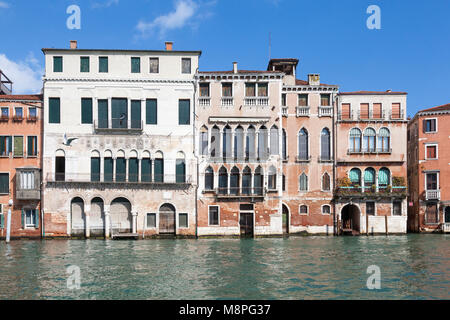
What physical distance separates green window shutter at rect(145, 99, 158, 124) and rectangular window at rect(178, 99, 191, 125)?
65.0 inches

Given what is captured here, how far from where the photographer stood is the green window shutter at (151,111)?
32.5m

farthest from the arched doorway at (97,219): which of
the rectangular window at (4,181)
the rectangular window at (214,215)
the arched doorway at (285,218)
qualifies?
the arched doorway at (285,218)

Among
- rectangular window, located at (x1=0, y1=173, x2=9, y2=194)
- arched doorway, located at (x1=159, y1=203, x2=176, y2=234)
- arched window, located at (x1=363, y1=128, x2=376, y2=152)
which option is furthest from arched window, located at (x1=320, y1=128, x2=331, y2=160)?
rectangular window, located at (x1=0, y1=173, x2=9, y2=194)

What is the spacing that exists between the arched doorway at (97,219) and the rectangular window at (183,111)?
25.6 feet

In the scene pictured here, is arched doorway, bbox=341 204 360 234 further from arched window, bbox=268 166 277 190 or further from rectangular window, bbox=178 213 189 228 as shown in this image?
rectangular window, bbox=178 213 189 228

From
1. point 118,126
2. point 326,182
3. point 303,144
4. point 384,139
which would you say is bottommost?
point 326,182

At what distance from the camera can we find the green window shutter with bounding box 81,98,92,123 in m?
32.1

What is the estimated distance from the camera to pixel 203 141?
32906 mm

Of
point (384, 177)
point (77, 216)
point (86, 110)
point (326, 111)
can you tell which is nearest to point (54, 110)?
point (86, 110)

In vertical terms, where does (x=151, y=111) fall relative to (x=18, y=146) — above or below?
above

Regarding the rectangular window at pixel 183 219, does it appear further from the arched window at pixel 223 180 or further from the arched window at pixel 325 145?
the arched window at pixel 325 145

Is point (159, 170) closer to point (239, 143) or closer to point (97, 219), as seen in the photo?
point (97, 219)

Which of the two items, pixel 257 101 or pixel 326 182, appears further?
pixel 326 182

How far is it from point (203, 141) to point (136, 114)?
16.3 feet
